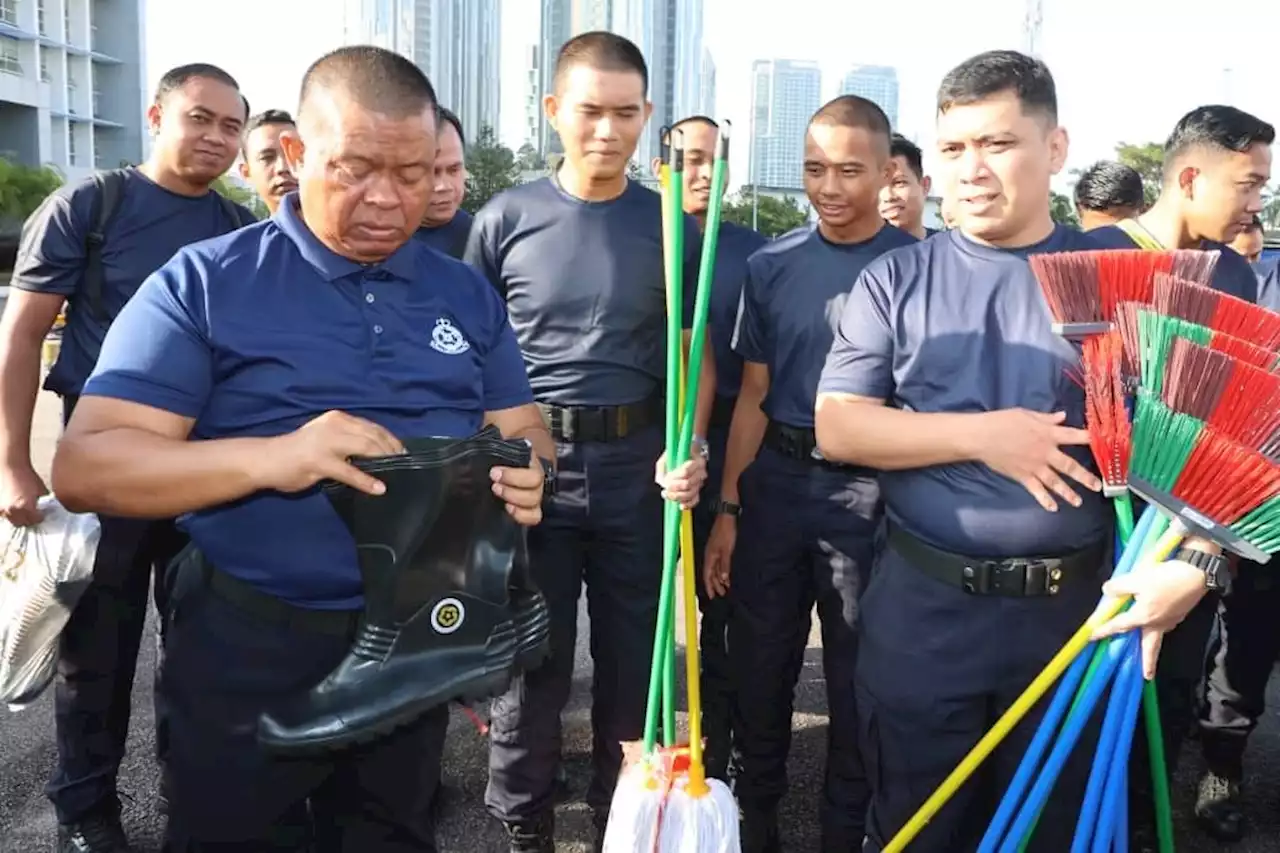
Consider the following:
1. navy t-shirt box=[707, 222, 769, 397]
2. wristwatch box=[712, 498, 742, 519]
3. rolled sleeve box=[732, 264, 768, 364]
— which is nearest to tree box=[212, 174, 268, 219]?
navy t-shirt box=[707, 222, 769, 397]

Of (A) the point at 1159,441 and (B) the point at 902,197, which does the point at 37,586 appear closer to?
(A) the point at 1159,441

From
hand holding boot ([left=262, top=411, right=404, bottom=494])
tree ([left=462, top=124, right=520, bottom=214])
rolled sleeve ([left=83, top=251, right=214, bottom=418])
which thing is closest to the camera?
hand holding boot ([left=262, top=411, right=404, bottom=494])

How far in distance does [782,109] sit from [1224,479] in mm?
55496

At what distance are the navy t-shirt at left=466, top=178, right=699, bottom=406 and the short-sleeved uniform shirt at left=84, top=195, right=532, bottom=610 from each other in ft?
3.37

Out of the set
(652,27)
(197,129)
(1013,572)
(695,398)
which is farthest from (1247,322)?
(652,27)

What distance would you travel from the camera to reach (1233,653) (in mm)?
3246

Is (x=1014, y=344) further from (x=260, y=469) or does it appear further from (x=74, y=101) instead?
(x=74, y=101)

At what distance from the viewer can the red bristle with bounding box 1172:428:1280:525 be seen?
1.74m

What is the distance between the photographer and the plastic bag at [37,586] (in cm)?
259

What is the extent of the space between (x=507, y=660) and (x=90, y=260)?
1.92 meters

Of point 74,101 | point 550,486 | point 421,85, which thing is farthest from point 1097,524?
point 74,101

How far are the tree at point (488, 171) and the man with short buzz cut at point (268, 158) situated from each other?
32.2m

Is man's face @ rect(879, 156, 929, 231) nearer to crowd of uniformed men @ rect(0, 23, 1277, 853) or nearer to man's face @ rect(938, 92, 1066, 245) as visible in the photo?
crowd of uniformed men @ rect(0, 23, 1277, 853)

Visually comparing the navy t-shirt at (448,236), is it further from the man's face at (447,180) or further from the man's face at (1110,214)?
the man's face at (1110,214)
